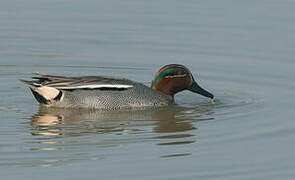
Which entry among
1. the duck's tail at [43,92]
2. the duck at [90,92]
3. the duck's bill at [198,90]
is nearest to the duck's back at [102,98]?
the duck at [90,92]

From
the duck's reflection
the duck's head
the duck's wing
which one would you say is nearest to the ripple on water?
the duck's reflection

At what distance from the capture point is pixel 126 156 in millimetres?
11758

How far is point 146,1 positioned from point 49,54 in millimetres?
3759

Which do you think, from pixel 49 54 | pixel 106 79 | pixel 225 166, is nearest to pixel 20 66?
pixel 49 54

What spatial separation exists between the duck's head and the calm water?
27 cm

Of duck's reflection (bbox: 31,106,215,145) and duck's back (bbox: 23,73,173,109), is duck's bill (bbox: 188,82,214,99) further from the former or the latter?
duck's back (bbox: 23,73,173,109)

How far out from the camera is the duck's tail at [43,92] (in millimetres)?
15133

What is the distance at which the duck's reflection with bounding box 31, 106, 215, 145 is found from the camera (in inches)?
526

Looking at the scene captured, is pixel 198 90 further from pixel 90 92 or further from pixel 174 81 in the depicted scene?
pixel 90 92

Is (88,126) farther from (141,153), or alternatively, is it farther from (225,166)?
(225,166)

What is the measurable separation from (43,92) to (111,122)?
1.56 m

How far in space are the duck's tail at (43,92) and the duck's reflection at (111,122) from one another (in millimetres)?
173

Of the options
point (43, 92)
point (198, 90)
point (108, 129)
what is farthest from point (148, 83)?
point (108, 129)

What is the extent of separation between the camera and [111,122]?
46.6ft
